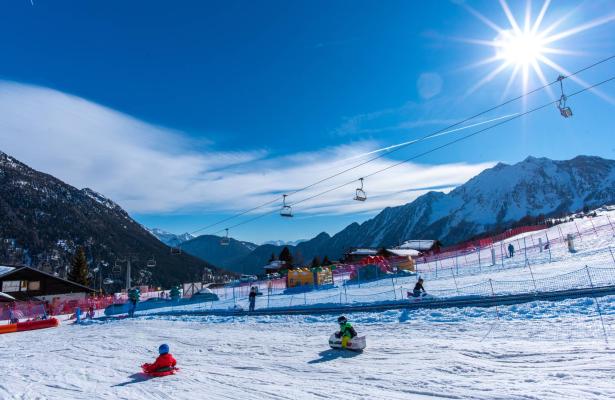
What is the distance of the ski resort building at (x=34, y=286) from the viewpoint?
5481 centimetres

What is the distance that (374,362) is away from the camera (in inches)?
493

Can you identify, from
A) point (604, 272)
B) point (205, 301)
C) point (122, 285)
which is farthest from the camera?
point (122, 285)

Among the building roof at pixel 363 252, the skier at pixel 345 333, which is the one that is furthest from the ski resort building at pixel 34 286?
the skier at pixel 345 333

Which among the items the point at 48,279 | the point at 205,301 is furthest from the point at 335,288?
the point at 48,279

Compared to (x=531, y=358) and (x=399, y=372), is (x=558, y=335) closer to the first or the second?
(x=531, y=358)

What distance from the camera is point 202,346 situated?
58.7ft

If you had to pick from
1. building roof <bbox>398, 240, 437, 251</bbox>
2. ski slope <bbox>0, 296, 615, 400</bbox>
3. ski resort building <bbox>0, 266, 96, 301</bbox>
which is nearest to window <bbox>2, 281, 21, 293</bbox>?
ski resort building <bbox>0, 266, 96, 301</bbox>

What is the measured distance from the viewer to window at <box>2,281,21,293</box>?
54406 millimetres

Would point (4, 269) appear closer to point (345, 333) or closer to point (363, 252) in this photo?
point (345, 333)

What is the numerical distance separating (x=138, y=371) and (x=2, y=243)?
214673 mm

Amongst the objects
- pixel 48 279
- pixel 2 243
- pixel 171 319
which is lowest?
pixel 171 319

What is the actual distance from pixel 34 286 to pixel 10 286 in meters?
2.80

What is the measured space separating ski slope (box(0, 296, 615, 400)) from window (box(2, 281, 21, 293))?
136ft

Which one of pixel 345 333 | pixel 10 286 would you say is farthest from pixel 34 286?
pixel 345 333
